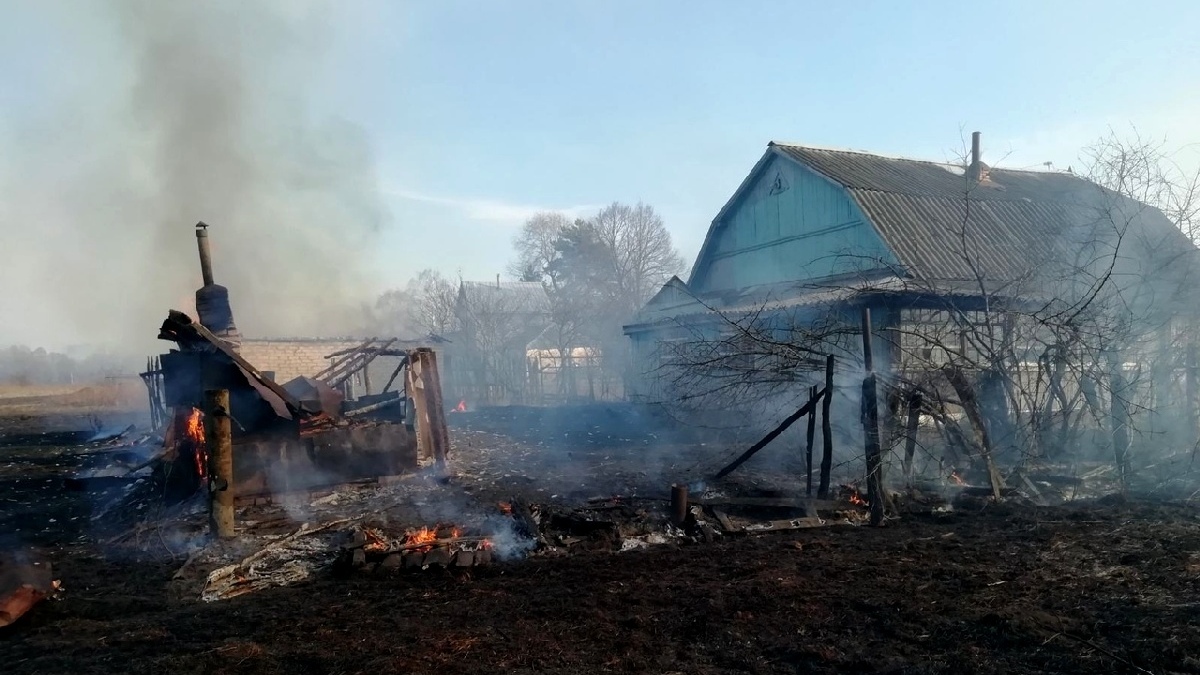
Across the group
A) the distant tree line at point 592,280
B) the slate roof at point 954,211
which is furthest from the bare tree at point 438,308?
the slate roof at point 954,211

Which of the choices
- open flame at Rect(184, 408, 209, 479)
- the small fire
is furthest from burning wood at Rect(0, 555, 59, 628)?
open flame at Rect(184, 408, 209, 479)

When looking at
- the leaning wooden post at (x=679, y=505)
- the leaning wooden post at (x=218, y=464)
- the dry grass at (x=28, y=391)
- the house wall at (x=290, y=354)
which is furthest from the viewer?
the dry grass at (x=28, y=391)

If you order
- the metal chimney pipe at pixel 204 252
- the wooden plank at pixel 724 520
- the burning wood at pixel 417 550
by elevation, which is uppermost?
the metal chimney pipe at pixel 204 252

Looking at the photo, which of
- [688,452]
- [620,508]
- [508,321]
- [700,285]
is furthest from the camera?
[508,321]

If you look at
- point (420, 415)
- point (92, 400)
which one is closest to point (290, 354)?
point (92, 400)

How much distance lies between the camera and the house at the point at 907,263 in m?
10.6

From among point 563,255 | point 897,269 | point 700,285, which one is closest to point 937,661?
point 897,269

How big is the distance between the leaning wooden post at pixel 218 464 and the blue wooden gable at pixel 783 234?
1307cm

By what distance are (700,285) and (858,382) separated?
13.4m

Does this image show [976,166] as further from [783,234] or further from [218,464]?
[218,464]

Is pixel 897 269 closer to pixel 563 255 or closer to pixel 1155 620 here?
pixel 1155 620

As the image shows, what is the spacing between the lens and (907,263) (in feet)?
51.4

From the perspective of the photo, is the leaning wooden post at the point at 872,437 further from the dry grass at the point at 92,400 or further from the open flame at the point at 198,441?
the dry grass at the point at 92,400

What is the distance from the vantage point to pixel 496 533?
27.1ft
